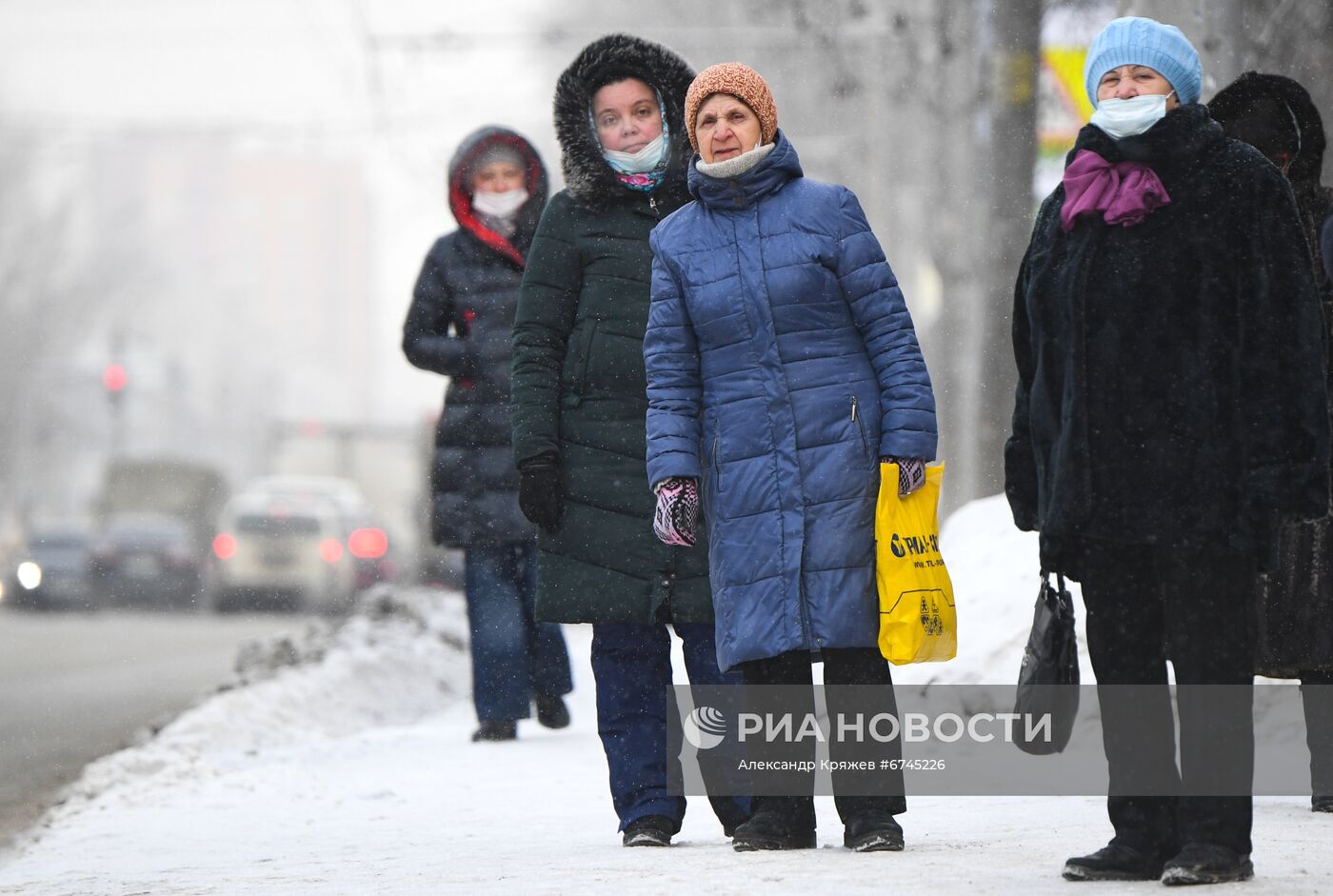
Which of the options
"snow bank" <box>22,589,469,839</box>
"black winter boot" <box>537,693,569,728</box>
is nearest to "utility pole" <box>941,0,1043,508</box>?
"snow bank" <box>22,589,469,839</box>

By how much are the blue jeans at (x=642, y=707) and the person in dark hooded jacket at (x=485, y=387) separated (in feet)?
8.25

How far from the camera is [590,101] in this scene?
557 cm

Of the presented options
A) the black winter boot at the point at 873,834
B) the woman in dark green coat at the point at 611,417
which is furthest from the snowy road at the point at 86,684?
the black winter boot at the point at 873,834

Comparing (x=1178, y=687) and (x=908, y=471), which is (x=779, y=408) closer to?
(x=908, y=471)

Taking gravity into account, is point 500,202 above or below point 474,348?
above

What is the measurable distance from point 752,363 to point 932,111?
1209 cm

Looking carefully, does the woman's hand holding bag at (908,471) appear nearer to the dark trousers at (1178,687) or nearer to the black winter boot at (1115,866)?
the dark trousers at (1178,687)

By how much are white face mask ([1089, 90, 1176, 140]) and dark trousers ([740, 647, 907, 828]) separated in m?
1.26

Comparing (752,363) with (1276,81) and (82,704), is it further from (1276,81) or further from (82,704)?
(82,704)

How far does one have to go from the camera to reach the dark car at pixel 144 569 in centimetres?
3025

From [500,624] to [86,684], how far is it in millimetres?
7244

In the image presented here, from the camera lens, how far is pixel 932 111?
54.5 ft

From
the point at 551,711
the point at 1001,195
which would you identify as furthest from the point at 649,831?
the point at 1001,195

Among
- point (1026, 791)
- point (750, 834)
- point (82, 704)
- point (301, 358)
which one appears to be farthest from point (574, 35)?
point (301, 358)
